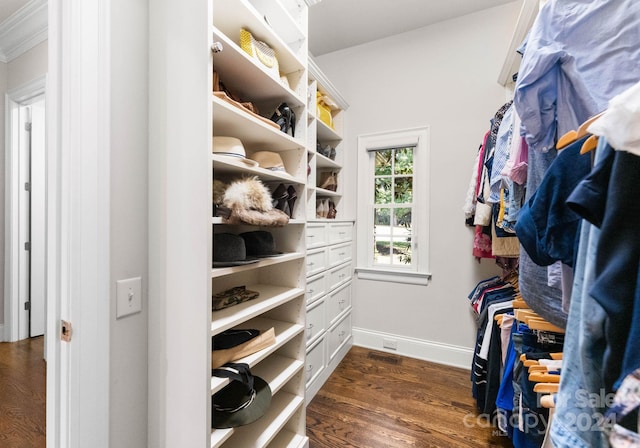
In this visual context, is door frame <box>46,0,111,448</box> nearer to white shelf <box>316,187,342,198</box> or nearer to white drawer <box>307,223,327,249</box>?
white drawer <box>307,223,327,249</box>

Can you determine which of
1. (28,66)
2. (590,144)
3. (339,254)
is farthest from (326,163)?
(28,66)

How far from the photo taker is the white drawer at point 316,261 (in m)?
1.84

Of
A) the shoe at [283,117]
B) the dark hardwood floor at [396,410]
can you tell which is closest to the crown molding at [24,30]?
the shoe at [283,117]

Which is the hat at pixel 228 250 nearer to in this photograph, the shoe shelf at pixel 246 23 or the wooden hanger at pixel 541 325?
the shoe shelf at pixel 246 23

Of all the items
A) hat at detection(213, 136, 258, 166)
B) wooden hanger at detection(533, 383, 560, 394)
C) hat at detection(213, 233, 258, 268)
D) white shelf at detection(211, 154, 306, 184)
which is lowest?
wooden hanger at detection(533, 383, 560, 394)

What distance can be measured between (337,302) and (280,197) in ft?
4.08

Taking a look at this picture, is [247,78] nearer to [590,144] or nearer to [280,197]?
[280,197]


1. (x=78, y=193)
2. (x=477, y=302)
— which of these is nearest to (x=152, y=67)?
(x=78, y=193)

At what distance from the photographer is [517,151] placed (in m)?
0.99

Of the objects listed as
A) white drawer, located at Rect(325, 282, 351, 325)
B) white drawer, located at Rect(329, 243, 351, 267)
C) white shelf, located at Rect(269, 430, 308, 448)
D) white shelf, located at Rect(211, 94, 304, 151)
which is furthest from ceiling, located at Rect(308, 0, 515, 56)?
white shelf, located at Rect(269, 430, 308, 448)

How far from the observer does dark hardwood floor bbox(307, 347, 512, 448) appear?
1575 mm

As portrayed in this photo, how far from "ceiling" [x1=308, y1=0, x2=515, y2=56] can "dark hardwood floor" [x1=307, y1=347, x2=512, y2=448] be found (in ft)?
10.0

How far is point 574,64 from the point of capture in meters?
0.75

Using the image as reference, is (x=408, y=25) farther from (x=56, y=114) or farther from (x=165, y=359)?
(x=165, y=359)
